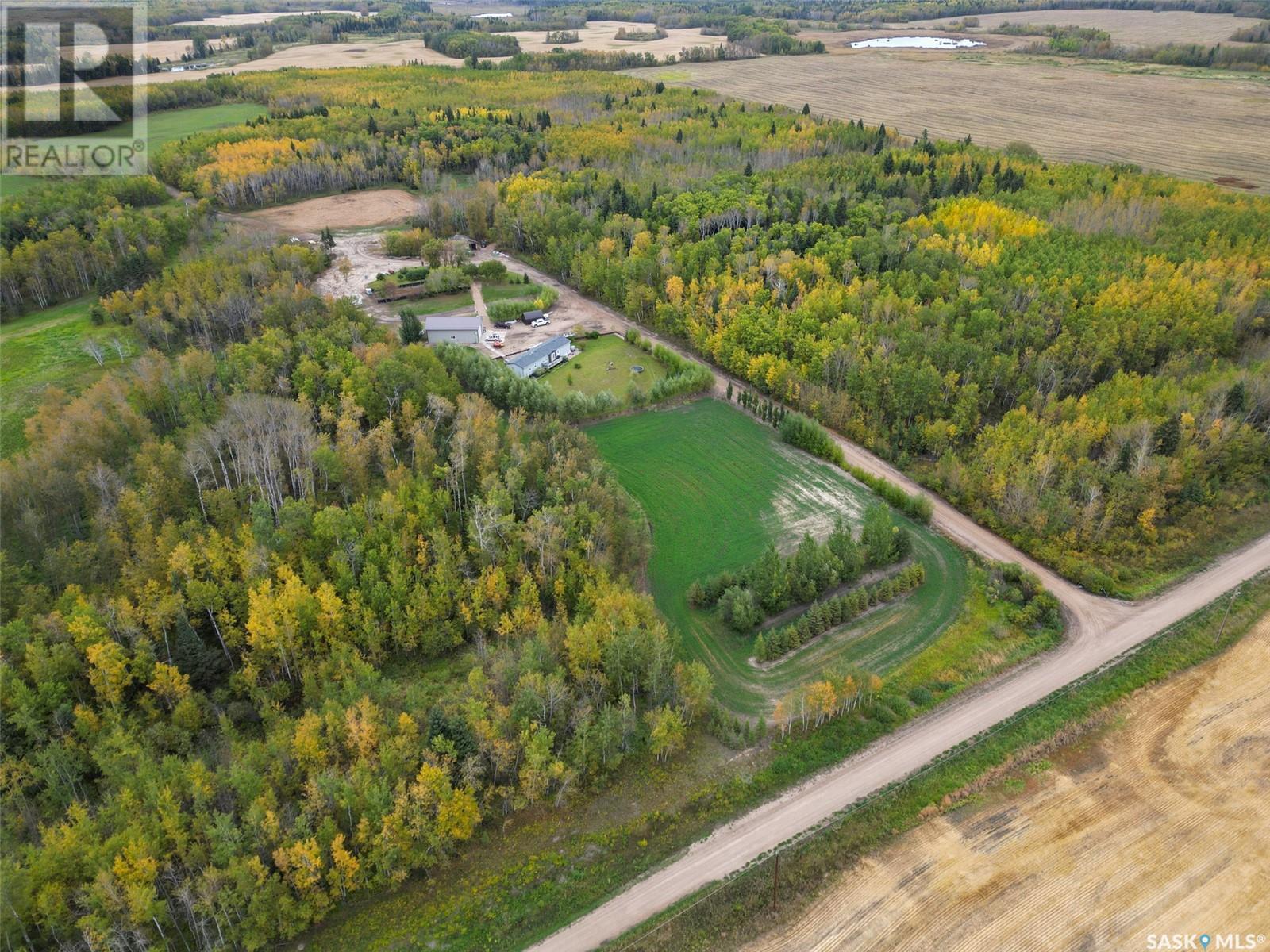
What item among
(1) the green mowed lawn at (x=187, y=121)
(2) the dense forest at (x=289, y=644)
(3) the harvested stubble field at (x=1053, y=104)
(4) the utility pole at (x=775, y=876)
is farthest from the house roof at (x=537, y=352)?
(1) the green mowed lawn at (x=187, y=121)

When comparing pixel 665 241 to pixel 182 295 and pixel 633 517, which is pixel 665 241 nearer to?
pixel 633 517

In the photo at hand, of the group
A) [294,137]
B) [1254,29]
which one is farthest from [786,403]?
[1254,29]

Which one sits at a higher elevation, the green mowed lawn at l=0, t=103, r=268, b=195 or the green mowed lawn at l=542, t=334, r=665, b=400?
the green mowed lawn at l=0, t=103, r=268, b=195

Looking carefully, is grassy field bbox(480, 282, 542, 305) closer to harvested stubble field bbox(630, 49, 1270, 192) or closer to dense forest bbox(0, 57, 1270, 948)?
dense forest bbox(0, 57, 1270, 948)

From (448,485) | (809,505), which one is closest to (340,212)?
(448,485)

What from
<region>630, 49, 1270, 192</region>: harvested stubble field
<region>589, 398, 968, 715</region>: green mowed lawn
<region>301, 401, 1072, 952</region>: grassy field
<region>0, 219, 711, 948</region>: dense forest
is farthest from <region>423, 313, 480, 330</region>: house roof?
<region>630, 49, 1270, 192</region>: harvested stubble field

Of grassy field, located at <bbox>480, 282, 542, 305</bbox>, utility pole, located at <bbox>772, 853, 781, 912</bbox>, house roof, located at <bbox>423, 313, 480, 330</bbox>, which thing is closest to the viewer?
utility pole, located at <bbox>772, 853, 781, 912</bbox>
